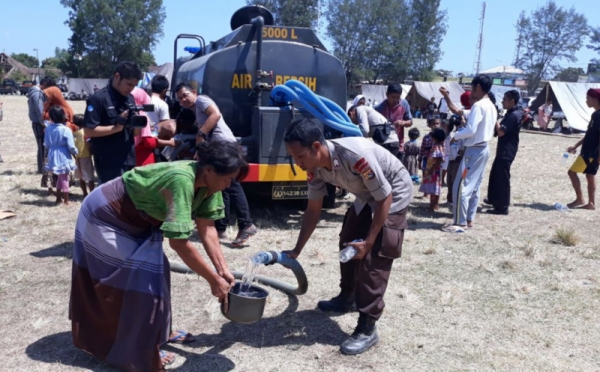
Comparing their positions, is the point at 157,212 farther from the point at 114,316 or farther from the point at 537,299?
the point at 537,299

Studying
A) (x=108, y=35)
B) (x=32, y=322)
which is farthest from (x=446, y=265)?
(x=108, y=35)

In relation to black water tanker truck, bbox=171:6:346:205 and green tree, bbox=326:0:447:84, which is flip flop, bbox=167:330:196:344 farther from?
green tree, bbox=326:0:447:84

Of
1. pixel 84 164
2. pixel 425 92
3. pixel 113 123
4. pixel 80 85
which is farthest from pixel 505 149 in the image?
pixel 80 85

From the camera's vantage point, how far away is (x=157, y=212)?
10.3ft

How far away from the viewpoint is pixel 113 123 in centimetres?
494

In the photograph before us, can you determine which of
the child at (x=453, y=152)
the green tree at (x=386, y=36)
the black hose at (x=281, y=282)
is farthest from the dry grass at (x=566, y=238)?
the green tree at (x=386, y=36)

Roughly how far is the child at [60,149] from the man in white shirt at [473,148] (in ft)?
16.1

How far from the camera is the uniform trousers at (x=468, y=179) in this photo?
6676mm

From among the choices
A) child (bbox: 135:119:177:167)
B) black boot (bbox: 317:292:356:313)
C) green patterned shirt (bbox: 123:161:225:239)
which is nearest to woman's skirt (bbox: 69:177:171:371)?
green patterned shirt (bbox: 123:161:225:239)

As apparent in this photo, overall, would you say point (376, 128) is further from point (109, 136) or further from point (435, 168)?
point (109, 136)

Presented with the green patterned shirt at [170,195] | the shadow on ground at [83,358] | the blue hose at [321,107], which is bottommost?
the shadow on ground at [83,358]

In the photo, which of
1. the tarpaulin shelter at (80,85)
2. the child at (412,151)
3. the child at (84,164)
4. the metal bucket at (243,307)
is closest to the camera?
the metal bucket at (243,307)

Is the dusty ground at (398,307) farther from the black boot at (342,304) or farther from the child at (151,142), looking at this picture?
the child at (151,142)

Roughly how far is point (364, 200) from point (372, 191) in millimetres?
361
